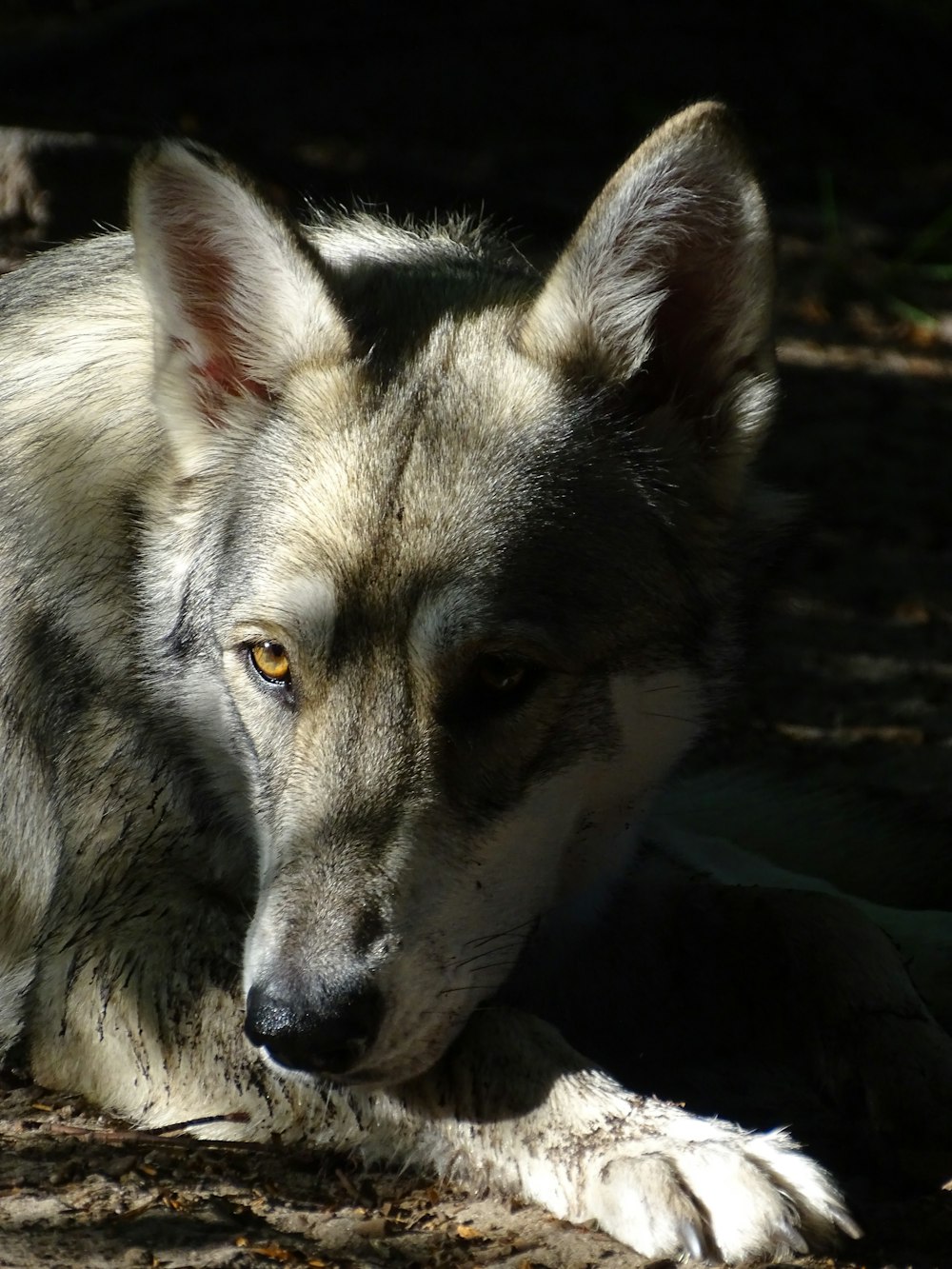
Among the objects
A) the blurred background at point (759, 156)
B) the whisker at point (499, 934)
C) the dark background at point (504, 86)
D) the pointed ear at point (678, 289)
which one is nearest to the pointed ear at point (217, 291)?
the pointed ear at point (678, 289)

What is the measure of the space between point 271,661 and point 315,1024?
0.75 meters

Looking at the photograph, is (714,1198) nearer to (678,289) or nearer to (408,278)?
(678,289)

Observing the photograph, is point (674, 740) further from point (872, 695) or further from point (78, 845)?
point (872, 695)

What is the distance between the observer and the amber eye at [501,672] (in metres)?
2.92

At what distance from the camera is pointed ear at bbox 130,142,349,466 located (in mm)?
3127

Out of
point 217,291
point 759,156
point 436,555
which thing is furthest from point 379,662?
point 759,156

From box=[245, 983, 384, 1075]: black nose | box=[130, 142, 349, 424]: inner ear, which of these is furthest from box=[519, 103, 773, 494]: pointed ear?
box=[245, 983, 384, 1075]: black nose

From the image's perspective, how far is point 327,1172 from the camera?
3.08 metres

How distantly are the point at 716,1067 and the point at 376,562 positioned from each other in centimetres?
155

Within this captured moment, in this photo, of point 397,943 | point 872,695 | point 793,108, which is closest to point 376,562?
point 397,943

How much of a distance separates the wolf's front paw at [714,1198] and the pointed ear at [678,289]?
1.41 meters

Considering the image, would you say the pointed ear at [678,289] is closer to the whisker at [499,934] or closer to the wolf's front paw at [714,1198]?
the whisker at [499,934]

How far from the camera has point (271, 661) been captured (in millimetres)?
3021

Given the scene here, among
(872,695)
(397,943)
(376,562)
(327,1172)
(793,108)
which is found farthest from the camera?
(793,108)
